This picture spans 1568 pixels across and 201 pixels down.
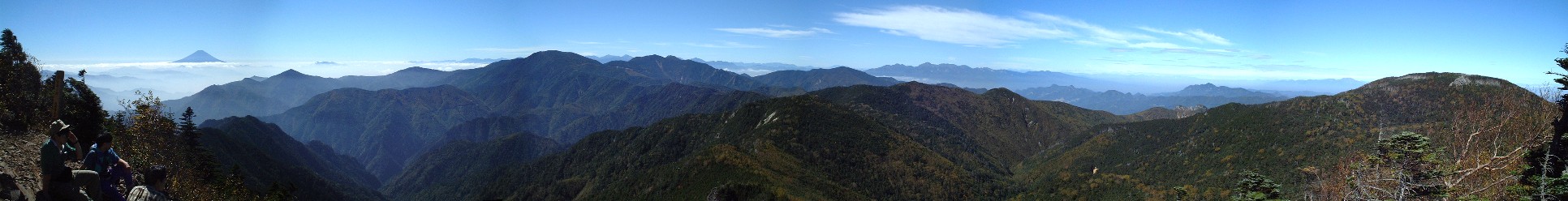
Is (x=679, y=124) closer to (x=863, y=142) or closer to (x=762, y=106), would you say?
(x=762, y=106)

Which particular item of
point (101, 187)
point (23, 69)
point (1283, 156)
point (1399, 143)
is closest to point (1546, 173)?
point (1399, 143)

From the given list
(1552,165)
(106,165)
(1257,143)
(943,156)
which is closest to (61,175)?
(106,165)

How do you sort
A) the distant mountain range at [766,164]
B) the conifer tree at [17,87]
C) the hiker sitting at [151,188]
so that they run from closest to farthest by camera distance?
the hiker sitting at [151,188] → the conifer tree at [17,87] → the distant mountain range at [766,164]

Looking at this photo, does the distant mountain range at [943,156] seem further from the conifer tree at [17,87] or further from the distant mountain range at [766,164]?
the conifer tree at [17,87]

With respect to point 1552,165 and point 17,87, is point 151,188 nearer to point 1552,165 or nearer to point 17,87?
point 17,87

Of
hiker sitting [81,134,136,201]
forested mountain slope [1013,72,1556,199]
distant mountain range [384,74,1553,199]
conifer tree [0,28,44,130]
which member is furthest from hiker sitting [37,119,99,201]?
forested mountain slope [1013,72,1556,199]

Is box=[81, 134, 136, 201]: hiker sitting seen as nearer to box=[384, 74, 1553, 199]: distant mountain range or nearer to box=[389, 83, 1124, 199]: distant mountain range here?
box=[389, 83, 1124, 199]: distant mountain range

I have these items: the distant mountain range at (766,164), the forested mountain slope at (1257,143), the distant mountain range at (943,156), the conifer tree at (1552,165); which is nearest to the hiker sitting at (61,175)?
the conifer tree at (1552,165)

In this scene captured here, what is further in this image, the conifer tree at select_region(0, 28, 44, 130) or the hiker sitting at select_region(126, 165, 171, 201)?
the conifer tree at select_region(0, 28, 44, 130)
